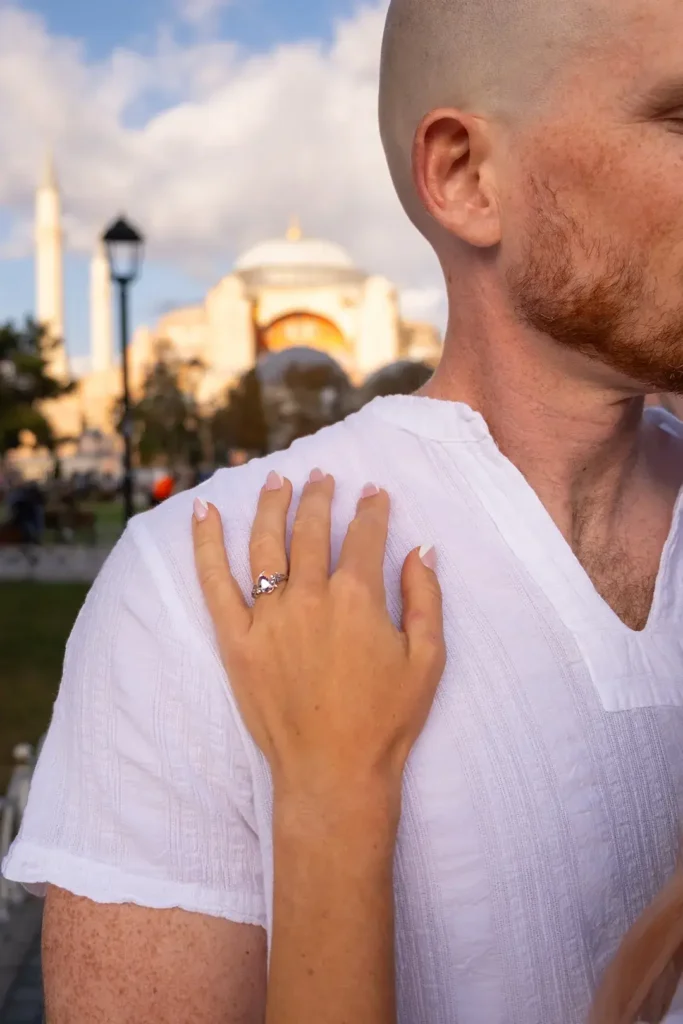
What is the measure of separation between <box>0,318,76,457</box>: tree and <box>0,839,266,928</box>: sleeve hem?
3393cm

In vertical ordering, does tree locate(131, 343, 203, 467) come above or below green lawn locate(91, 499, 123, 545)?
above

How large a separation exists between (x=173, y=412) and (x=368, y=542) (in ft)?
158

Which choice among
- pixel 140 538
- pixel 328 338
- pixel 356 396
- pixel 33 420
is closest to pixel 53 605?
pixel 356 396

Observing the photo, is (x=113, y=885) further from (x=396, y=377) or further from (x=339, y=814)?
(x=396, y=377)

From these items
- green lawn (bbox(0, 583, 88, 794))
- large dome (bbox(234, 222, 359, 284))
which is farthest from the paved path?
large dome (bbox(234, 222, 359, 284))

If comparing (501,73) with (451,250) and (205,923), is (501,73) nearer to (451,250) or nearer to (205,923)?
(451,250)

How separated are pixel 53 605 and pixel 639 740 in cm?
1221

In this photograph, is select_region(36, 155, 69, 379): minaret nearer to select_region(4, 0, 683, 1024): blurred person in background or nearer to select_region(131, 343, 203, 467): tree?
select_region(131, 343, 203, 467): tree

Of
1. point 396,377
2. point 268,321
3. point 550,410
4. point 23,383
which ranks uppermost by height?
point 268,321

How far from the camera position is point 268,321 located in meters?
74.8

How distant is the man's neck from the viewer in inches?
60.0

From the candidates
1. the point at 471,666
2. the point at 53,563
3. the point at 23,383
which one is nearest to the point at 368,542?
the point at 471,666

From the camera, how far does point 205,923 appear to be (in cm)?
125

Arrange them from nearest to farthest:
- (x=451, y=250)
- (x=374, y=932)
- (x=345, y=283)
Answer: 1. (x=374, y=932)
2. (x=451, y=250)
3. (x=345, y=283)
